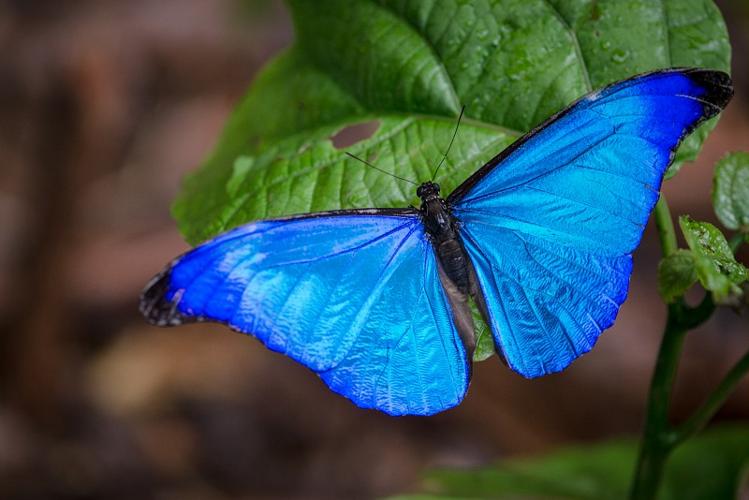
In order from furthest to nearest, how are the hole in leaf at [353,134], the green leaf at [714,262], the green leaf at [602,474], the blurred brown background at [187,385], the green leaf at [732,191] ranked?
the blurred brown background at [187,385]
the green leaf at [602,474]
the hole in leaf at [353,134]
the green leaf at [732,191]
the green leaf at [714,262]

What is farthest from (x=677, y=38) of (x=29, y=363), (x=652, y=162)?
(x=29, y=363)

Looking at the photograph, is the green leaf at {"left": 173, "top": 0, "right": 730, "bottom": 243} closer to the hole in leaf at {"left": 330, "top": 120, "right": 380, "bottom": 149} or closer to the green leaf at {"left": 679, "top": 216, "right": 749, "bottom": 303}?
the hole in leaf at {"left": 330, "top": 120, "right": 380, "bottom": 149}

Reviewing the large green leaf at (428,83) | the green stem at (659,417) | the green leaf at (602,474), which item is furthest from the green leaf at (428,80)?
the green leaf at (602,474)

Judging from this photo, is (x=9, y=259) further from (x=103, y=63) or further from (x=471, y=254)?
(x=471, y=254)

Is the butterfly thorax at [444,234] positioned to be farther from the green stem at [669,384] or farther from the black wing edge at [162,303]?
the green stem at [669,384]

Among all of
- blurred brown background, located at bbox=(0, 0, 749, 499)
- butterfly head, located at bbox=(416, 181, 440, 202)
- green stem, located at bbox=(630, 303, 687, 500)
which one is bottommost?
blurred brown background, located at bbox=(0, 0, 749, 499)

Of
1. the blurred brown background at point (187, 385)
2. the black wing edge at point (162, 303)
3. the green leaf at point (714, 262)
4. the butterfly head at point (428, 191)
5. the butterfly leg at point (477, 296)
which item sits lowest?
the blurred brown background at point (187, 385)

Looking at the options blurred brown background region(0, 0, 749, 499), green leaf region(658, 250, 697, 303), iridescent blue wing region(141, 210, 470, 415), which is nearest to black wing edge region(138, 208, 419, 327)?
iridescent blue wing region(141, 210, 470, 415)

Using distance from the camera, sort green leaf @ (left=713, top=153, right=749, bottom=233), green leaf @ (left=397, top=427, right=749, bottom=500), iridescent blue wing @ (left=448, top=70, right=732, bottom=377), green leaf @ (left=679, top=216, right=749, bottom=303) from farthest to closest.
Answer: green leaf @ (left=397, top=427, right=749, bottom=500) < green leaf @ (left=713, top=153, right=749, bottom=233) < iridescent blue wing @ (left=448, top=70, right=732, bottom=377) < green leaf @ (left=679, top=216, right=749, bottom=303)
